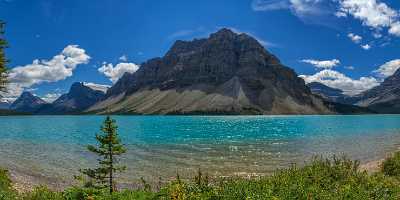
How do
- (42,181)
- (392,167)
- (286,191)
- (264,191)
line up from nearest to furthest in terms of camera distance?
1. (286,191)
2. (264,191)
3. (392,167)
4. (42,181)

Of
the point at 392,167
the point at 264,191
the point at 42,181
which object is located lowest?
the point at 42,181

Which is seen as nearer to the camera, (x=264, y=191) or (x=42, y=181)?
(x=264, y=191)

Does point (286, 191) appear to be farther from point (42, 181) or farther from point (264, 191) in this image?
point (42, 181)

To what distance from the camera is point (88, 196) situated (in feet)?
57.6

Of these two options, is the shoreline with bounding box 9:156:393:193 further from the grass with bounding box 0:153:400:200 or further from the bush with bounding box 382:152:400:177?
the grass with bounding box 0:153:400:200

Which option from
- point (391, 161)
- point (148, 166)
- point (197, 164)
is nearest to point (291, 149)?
point (197, 164)

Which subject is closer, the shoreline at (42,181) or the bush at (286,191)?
the bush at (286,191)

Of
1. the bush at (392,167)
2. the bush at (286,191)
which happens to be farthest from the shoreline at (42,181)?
the bush at (286,191)

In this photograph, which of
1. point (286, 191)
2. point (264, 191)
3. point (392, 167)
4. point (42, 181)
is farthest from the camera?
point (42, 181)

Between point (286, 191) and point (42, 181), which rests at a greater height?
point (286, 191)

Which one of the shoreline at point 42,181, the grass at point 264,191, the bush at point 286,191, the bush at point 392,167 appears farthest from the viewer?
the shoreline at point 42,181

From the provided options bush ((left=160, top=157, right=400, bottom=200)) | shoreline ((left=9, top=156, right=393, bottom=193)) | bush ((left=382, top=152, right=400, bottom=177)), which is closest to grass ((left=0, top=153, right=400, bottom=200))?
bush ((left=160, top=157, right=400, bottom=200))

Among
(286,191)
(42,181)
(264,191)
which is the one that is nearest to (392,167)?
(286,191)

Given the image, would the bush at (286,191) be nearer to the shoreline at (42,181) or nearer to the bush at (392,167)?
the bush at (392,167)
